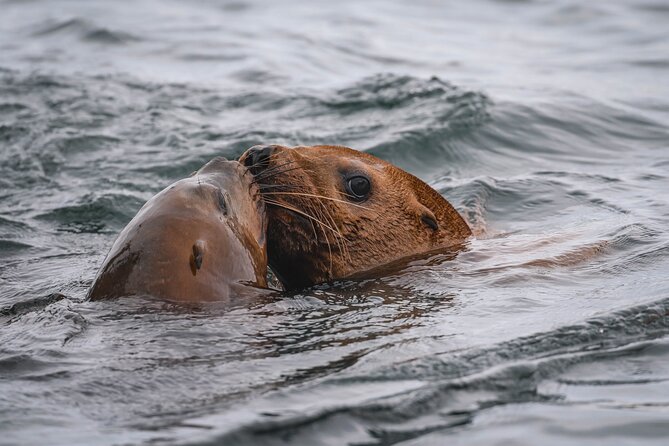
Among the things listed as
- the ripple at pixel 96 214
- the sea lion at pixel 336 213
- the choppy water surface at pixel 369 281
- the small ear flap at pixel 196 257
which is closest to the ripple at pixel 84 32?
the choppy water surface at pixel 369 281

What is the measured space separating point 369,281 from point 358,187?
572mm

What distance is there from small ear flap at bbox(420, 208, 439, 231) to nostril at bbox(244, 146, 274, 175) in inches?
43.4

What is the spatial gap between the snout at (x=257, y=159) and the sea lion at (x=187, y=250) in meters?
0.42

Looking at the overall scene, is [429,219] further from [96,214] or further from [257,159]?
[96,214]

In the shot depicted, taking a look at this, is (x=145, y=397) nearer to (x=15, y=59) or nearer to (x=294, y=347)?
(x=294, y=347)

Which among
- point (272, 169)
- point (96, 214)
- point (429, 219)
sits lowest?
point (96, 214)

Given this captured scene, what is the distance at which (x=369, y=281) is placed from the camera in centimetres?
573

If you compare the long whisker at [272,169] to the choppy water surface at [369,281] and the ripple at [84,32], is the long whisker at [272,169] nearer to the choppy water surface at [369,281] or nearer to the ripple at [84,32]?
the choppy water surface at [369,281]

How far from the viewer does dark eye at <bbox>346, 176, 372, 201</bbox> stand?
5961 millimetres

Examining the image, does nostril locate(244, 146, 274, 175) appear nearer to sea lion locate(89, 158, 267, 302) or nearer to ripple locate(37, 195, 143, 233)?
sea lion locate(89, 158, 267, 302)

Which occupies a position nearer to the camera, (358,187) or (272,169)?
(272,169)

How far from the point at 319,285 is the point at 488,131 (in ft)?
16.8

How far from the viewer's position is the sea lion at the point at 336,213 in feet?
18.5

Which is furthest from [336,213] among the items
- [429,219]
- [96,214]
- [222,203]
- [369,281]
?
[96,214]
